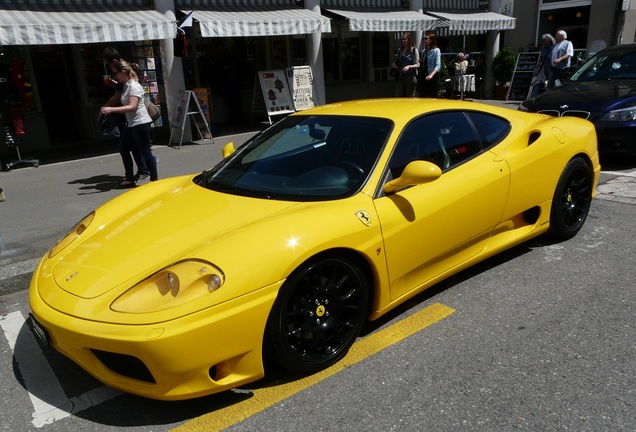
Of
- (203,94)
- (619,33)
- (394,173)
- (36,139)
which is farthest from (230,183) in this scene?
(619,33)

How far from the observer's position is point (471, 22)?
14.8m

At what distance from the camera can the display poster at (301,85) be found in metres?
12.0

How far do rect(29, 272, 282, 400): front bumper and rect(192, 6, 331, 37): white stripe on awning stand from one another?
8233 mm

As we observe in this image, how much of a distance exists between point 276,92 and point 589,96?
663 cm

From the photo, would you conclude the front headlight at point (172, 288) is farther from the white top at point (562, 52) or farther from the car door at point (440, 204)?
the white top at point (562, 52)

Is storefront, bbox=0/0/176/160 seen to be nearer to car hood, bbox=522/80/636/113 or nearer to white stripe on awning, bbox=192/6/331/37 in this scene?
white stripe on awning, bbox=192/6/331/37

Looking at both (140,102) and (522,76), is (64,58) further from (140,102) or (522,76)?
(522,76)

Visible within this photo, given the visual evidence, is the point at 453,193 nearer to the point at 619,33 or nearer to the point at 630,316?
the point at 630,316

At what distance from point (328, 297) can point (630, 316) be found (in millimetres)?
1945

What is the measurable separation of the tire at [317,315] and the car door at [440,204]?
30 cm

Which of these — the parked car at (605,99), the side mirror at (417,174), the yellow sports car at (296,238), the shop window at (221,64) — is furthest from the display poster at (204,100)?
the side mirror at (417,174)

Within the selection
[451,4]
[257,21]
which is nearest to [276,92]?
[257,21]

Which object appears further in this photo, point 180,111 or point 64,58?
point 64,58

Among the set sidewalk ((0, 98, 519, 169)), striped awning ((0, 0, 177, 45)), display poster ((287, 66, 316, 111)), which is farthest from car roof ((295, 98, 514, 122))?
display poster ((287, 66, 316, 111))
